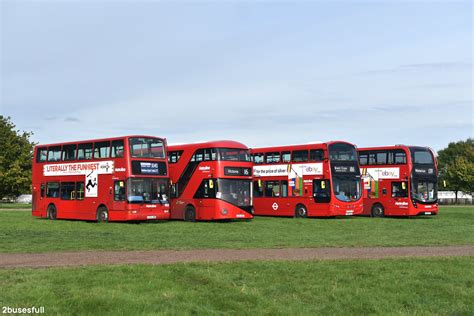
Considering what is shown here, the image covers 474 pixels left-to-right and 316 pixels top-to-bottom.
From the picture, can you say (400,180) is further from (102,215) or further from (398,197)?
(102,215)

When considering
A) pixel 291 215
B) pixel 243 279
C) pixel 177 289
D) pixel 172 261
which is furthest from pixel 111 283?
pixel 291 215

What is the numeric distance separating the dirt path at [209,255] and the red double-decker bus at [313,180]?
16.9m

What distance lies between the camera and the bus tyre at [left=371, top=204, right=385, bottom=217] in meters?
37.2

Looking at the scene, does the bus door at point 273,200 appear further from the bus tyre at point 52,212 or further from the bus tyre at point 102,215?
the bus tyre at point 52,212

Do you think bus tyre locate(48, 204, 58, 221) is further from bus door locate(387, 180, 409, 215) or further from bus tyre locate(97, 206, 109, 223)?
bus door locate(387, 180, 409, 215)

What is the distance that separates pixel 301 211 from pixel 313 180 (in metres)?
A: 2.06

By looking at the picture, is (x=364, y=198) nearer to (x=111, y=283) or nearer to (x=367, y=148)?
(x=367, y=148)

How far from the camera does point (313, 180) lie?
34.0m

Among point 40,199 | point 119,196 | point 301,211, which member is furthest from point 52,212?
point 301,211

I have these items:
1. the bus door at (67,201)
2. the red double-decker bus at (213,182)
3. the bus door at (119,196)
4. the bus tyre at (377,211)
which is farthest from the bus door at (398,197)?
the bus door at (67,201)

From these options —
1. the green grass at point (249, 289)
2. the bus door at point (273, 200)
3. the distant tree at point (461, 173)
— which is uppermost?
the distant tree at point (461, 173)

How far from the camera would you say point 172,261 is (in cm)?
1345

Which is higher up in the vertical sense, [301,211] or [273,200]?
[273,200]

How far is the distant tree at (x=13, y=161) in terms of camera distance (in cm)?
5553
